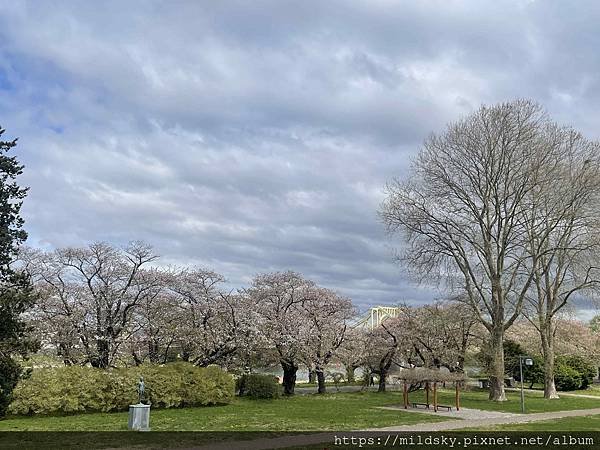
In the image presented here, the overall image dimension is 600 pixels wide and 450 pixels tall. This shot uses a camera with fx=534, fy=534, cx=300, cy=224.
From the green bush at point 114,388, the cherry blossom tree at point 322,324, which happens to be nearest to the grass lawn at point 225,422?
the green bush at point 114,388

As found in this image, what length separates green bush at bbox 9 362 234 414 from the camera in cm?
1758

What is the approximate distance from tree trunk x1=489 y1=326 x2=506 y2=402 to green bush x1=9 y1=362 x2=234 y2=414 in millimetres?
12185

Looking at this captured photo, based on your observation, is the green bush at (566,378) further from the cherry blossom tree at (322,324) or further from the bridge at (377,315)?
the cherry blossom tree at (322,324)

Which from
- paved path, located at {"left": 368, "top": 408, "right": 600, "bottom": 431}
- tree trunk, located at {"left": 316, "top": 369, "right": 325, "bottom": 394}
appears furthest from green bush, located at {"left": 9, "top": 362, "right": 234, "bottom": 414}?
paved path, located at {"left": 368, "top": 408, "right": 600, "bottom": 431}

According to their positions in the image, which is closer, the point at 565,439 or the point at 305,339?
the point at 565,439

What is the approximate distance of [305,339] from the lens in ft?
86.3

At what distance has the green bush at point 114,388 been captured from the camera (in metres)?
17.6

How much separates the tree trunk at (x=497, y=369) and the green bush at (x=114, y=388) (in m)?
12.2

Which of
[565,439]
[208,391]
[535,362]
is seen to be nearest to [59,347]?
[208,391]

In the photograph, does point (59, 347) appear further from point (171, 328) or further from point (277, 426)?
point (277, 426)

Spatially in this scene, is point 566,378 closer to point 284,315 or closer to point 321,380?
point 321,380

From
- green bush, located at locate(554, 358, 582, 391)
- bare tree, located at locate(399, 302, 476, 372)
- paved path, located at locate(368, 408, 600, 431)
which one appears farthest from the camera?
green bush, located at locate(554, 358, 582, 391)

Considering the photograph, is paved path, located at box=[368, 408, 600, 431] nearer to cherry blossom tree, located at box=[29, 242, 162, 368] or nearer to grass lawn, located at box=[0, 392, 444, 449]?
grass lawn, located at box=[0, 392, 444, 449]

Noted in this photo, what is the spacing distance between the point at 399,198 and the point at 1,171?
59.3 ft
